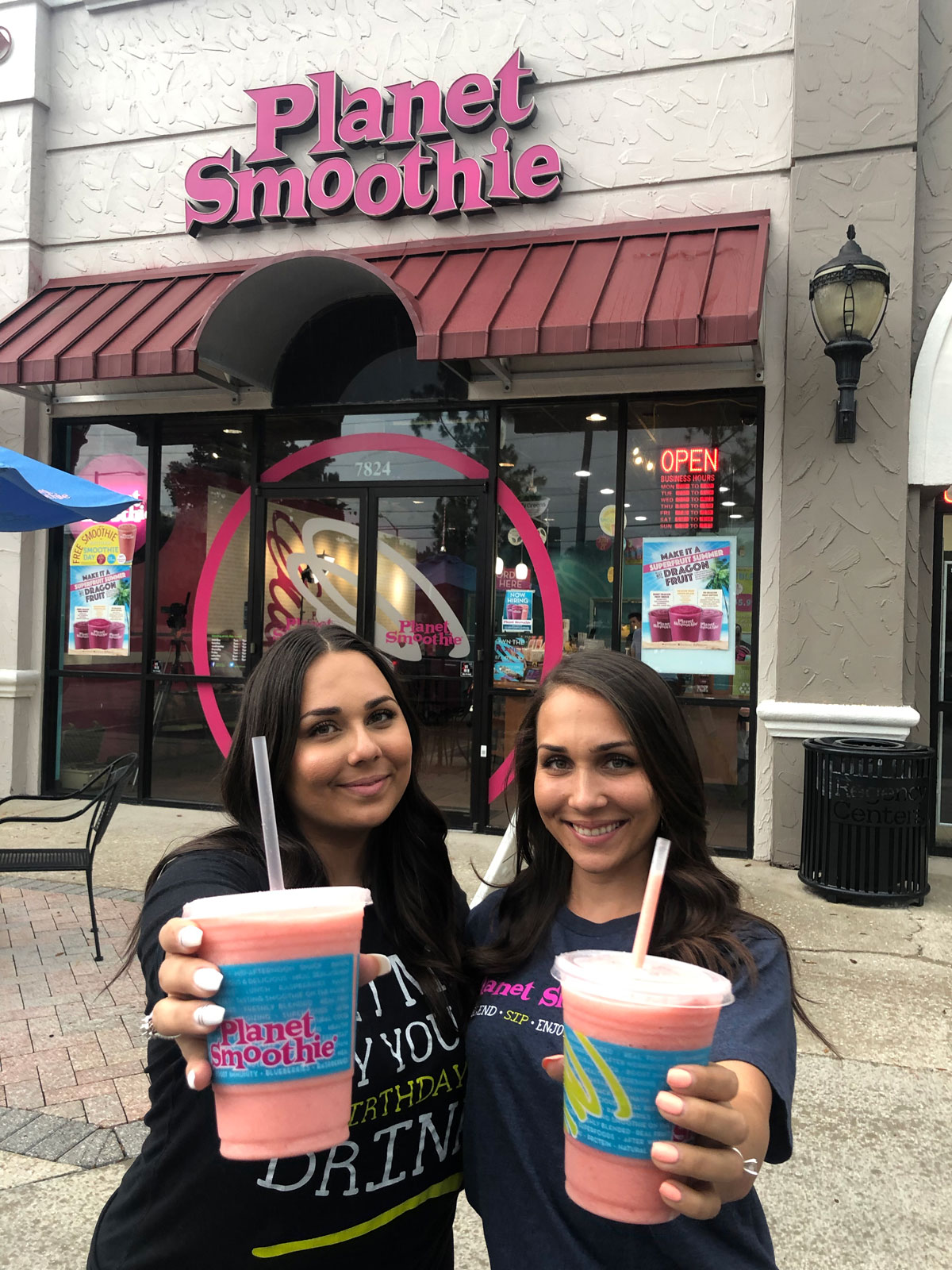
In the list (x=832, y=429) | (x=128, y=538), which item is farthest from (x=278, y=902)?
(x=128, y=538)

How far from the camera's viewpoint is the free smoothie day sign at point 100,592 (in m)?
8.26

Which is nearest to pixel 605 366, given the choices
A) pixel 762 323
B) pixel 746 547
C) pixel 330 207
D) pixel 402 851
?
pixel 762 323

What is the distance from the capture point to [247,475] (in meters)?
7.91

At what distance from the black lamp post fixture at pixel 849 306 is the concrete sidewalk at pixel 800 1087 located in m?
3.43

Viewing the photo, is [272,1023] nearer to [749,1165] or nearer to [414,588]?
[749,1165]

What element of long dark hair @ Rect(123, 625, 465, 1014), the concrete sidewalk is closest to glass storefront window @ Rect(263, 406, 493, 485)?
the concrete sidewalk

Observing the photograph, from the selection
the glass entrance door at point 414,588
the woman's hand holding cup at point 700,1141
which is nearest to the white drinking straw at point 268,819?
the woman's hand holding cup at point 700,1141

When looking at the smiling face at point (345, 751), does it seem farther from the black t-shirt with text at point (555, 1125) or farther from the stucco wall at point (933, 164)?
the stucco wall at point (933, 164)

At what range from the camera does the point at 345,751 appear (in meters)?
1.47

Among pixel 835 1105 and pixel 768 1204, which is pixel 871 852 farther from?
pixel 768 1204

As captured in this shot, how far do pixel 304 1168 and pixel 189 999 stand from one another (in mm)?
402

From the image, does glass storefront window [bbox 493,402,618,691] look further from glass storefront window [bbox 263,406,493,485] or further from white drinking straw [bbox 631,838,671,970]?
white drinking straw [bbox 631,838,671,970]

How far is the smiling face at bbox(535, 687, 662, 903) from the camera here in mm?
1434

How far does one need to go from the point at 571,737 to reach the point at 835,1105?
8.20 feet
